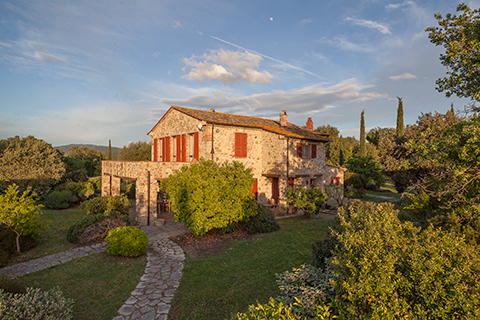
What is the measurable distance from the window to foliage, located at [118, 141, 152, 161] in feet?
62.2

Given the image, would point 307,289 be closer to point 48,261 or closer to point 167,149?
point 48,261

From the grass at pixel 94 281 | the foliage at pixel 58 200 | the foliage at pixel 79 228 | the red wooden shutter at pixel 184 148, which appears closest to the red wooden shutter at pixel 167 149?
the red wooden shutter at pixel 184 148

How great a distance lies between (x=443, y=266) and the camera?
10.3ft

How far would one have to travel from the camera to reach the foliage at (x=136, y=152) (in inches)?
1157

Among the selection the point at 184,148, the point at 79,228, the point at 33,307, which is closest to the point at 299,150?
the point at 184,148

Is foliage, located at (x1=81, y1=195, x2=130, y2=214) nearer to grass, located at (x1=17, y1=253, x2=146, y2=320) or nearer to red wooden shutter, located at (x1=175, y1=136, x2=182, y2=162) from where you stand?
red wooden shutter, located at (x1=175, y1=136, x2=182, y2=162)

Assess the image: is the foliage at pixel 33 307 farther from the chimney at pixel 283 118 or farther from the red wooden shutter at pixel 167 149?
the chimney at pixel 283 118

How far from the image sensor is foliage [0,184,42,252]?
28.5 feet

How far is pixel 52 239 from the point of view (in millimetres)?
11086

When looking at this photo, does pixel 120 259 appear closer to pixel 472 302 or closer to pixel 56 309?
pixel 56 309

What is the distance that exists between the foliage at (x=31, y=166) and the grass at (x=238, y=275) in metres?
19.3

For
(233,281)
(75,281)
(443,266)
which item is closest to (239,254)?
(233,281)

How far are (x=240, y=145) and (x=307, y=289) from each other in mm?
13451

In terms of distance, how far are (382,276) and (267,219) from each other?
9.39m
